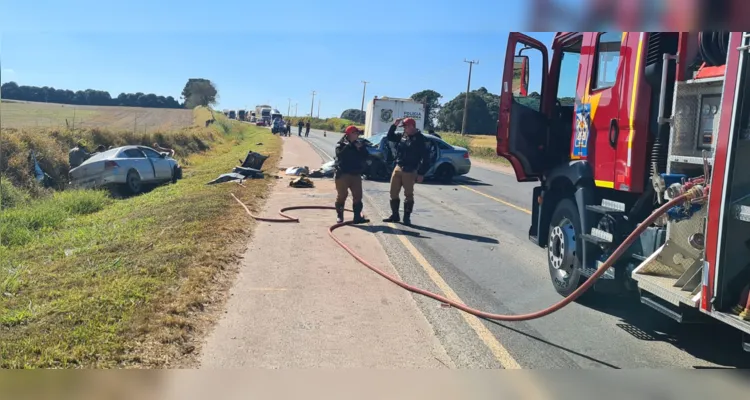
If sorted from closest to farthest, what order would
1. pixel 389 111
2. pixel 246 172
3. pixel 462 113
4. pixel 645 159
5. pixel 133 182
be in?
pixel 645 159 → pixel 462 113 → pixel 133 182 → pixel 246 172 → pixel 389 111

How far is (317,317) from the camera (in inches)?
210

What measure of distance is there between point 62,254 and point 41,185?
1033cm

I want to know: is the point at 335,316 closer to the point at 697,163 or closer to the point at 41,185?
the point at 697,163

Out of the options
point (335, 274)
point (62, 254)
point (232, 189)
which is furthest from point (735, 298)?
point (232, 189)

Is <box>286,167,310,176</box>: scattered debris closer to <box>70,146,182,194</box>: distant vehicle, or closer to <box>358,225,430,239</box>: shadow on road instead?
<box>70,146,182,194</box>: distant vehicle

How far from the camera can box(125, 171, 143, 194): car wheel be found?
1705 centimetres

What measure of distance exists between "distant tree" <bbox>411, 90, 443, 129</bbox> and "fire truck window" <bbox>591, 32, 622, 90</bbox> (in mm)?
16331

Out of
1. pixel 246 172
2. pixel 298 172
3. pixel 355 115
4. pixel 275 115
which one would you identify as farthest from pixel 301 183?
pixel 275 115

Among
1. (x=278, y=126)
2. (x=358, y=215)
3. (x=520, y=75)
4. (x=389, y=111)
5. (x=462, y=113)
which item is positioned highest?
(x=389, y=111)

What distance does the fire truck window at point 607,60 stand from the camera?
217 inches

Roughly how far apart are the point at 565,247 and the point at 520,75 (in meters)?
1.97

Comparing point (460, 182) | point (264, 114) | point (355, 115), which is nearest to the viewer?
point (460, 182)

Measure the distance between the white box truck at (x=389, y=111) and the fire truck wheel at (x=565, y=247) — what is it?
21.2 metres

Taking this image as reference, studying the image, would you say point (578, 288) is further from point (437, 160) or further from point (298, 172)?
point (298, 172)
